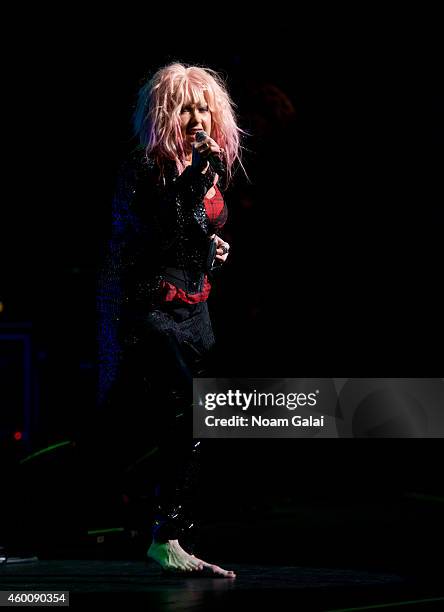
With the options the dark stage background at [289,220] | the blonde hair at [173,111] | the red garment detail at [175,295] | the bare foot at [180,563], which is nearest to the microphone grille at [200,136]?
the blonde hair at [173,111]

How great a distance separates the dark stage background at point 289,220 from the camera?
527 centimetres

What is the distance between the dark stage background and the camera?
5.27 metres

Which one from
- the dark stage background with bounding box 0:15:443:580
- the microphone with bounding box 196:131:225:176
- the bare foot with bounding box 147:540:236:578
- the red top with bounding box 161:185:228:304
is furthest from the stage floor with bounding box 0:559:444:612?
the dark stage background with bounding box 0:15:443:580

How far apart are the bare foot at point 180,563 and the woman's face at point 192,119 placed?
1116 mm

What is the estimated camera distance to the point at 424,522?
436 centimetres

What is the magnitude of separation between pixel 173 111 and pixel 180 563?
1.24m

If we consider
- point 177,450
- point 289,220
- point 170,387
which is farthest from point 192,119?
point 289,220

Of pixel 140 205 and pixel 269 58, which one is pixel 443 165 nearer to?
pixel 269 58

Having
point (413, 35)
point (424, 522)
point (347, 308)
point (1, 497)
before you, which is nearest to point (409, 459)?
point (347, 308)

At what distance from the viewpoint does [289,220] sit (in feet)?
20.4

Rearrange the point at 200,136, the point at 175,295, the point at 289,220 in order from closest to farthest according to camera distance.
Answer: the point at 200,136, the point at 175,295, the point at 289,220

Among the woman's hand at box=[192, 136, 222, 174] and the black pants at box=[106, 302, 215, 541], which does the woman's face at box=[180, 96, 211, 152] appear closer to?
the woman's hand at box=[192, 136, 222, 174]

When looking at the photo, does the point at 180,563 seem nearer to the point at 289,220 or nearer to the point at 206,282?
the point at 206,282

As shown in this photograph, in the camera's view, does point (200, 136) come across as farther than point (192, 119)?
No
